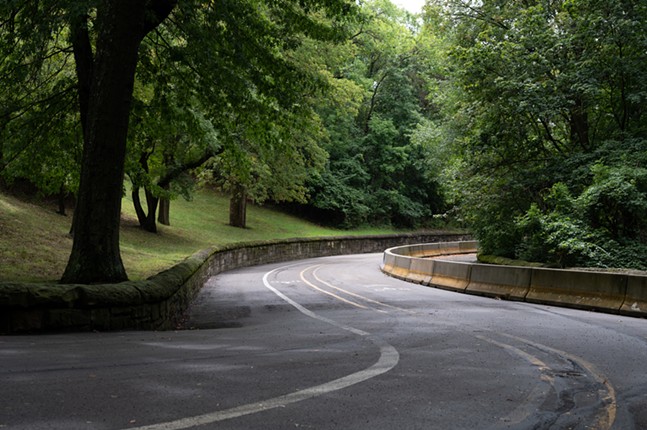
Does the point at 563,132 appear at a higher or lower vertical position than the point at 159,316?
higher

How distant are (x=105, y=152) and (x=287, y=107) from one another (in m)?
5.17

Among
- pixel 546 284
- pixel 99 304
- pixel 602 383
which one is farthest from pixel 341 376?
pixel 546 284

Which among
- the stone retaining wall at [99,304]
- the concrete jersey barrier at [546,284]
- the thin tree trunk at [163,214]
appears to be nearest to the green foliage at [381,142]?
the thin tree trunk at [163,214]

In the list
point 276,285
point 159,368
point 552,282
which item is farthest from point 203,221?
point 159,368

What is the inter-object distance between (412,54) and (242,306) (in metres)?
49.6

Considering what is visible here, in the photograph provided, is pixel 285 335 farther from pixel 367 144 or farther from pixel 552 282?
pixel 367 144

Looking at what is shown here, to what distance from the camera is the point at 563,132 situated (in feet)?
81.6

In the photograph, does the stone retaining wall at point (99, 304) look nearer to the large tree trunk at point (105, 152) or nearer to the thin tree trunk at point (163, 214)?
the large tree trunk at point (105, 152)

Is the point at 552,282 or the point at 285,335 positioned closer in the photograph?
the point at 285,335

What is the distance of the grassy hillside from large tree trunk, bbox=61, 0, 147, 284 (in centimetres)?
149

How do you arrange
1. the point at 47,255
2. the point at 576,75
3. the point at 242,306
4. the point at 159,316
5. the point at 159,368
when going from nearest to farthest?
the point at 159,368
the point at 159,316
the point at 242,306
the point at 47,255
the point at 576,75

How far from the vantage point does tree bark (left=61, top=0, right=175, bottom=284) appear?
34.1 ft

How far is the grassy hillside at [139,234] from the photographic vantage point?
45.3 ft

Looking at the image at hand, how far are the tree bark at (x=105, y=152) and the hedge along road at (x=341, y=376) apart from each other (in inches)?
90.4
